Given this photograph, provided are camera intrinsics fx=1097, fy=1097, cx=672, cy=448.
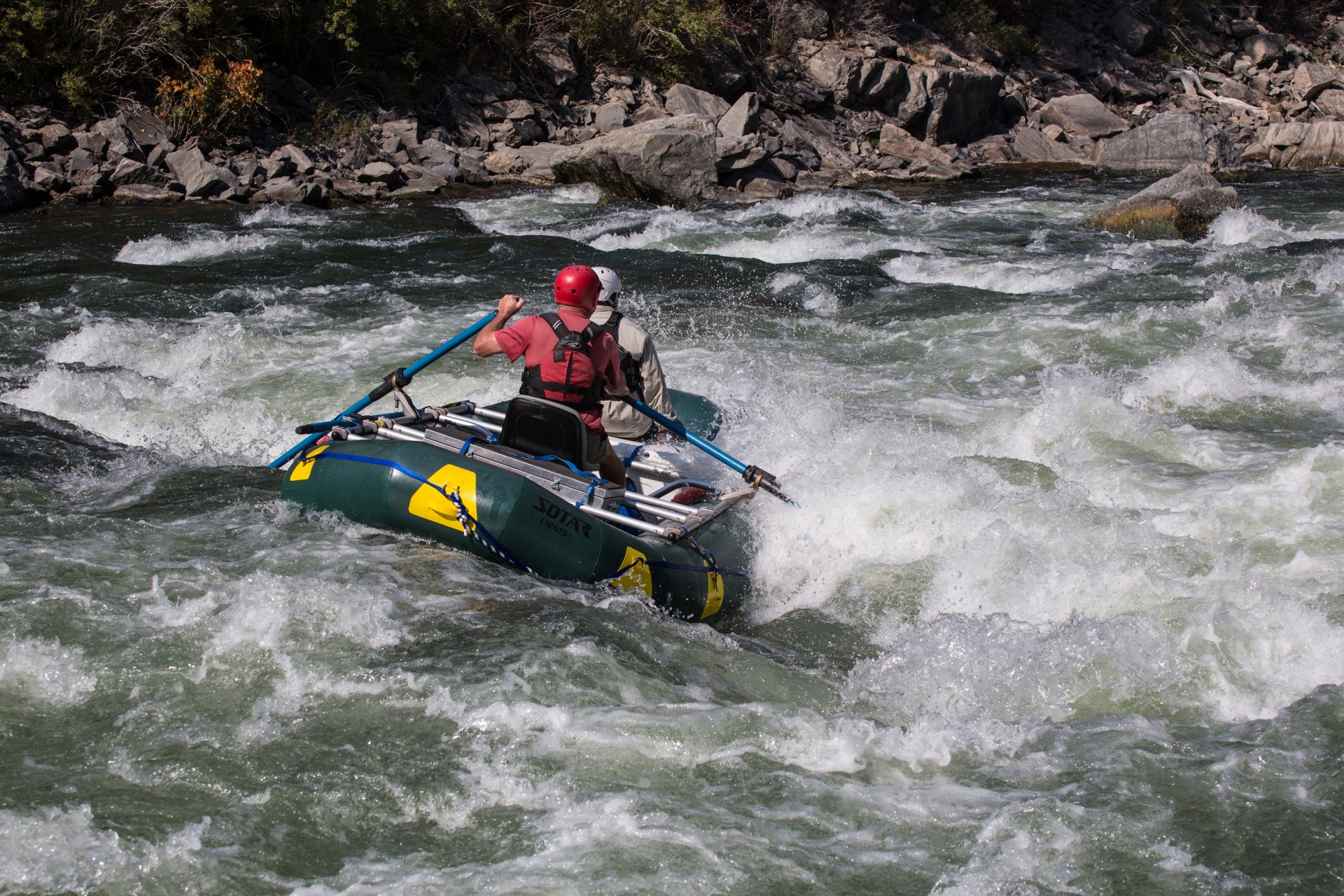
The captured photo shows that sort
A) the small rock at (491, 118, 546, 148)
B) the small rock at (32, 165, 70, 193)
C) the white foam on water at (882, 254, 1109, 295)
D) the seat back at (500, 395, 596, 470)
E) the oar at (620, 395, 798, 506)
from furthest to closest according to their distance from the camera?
the small rock at (491, 118, 546, 148) < the small rock at (32, 165, 70, 193) < the white foam on water at (882, 254, 1109, 295) < the oar at (620, 395, 798, 506) < the seat back at (500, 395, 596, 470)

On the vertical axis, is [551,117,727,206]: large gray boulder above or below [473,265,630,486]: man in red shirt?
below

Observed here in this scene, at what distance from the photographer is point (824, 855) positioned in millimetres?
2955

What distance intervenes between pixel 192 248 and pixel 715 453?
8.53 meters

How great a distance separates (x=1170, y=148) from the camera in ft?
65.3

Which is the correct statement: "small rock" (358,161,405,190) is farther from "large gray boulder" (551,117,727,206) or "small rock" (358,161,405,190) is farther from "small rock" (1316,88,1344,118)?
"small rock" (1316,88,1344,118)

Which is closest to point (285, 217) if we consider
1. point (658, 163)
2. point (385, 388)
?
point (658, 163)

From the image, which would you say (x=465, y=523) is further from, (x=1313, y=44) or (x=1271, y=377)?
(x=1313, y=44)

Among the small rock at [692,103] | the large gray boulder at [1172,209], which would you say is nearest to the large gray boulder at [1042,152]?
the small rock at [692,103]

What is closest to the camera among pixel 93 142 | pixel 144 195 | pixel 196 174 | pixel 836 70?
pixel 144 195

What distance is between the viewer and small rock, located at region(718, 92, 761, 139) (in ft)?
58.5

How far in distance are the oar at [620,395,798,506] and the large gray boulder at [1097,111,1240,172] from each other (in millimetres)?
16747

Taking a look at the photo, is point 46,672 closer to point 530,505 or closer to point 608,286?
point 530,505

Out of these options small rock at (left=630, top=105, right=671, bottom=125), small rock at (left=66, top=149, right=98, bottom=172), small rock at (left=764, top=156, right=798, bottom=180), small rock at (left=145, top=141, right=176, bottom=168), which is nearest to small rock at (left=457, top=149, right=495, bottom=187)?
small rock at (left=630, top=105, right=671, bottom=125)

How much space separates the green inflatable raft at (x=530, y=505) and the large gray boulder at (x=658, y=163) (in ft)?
35.1
